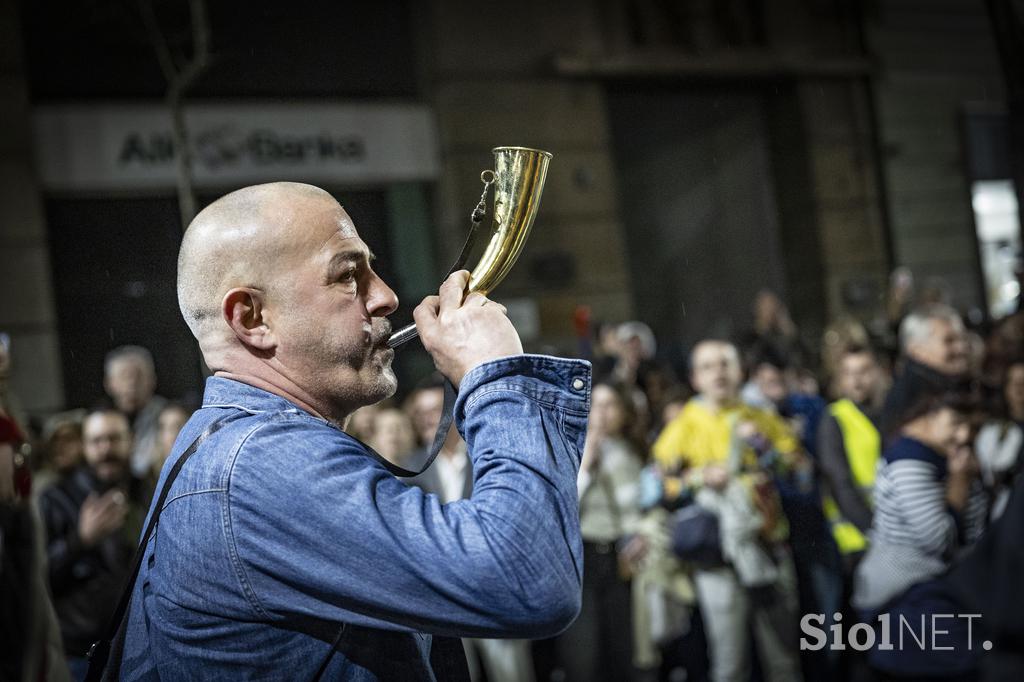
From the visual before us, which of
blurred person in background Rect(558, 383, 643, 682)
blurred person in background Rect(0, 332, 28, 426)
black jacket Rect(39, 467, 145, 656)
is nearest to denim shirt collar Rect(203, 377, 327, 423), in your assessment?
blurred person in background Rect(0, 332, 28, 426)

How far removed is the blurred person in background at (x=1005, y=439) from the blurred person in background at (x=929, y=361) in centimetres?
Answer: 22

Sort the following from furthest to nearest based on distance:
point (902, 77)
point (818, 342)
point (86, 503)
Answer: point (902, 77) < point (818, 342) < point (86, 503)

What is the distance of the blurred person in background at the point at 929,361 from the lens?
4949 millimetres

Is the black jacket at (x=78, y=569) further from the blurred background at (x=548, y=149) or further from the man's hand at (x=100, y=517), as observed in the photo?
the blurred background at (x=548, y=149)

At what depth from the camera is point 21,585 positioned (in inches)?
116

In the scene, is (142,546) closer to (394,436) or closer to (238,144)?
(394,436)

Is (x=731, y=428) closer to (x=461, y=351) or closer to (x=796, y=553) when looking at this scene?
(x=796, y=553)

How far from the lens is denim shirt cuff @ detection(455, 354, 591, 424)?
147cm

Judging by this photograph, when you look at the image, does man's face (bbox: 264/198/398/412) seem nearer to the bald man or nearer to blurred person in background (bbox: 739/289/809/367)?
the bald man

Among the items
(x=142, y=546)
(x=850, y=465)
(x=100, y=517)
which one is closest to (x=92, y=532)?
(x=100, y=517)

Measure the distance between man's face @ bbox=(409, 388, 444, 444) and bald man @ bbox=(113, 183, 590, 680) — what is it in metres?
4.11

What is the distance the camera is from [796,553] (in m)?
5.62

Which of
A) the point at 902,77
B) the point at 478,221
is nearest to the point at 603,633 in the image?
the point at 478,221

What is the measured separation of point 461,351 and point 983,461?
4059 millimetres
